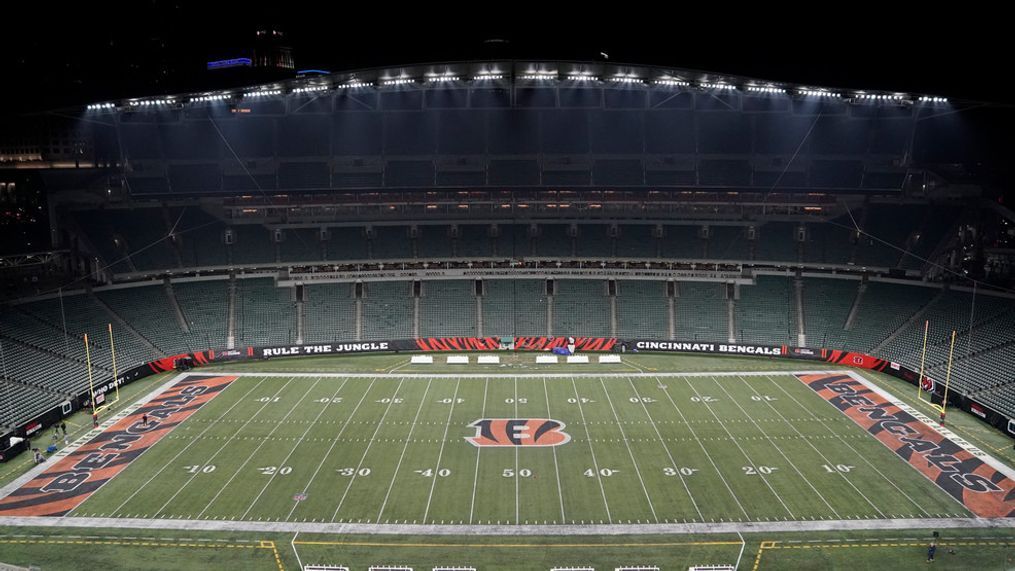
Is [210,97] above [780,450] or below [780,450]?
above

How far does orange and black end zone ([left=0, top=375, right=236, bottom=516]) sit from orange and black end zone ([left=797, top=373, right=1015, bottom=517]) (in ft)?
104

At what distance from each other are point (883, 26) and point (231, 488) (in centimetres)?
4127

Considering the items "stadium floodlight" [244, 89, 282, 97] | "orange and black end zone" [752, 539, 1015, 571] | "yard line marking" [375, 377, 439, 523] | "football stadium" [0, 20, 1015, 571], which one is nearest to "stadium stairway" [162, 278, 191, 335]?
"football stadium" [0, 20, 1015, 571]

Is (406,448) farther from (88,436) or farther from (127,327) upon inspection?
(127,327)

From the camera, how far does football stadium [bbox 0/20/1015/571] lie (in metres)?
21.0

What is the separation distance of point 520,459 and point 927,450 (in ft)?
55.9

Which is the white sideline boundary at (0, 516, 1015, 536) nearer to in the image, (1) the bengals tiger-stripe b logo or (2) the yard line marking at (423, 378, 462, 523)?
(2) the yard line marking at (423, 378, 462, 523)

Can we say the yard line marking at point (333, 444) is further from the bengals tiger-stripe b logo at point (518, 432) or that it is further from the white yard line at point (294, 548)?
the bengals tiger-stripe b logo at point (518, 432)

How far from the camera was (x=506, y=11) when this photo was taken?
3747cm

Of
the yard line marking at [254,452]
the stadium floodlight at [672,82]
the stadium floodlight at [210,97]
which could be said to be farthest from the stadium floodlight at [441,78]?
the yard line marking at [254,452]

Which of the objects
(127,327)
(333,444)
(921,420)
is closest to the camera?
(333,444)

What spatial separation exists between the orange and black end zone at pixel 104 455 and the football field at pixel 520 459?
0.68 meters

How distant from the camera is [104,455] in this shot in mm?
26547

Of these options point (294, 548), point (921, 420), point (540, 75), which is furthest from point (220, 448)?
point (921, 420)
